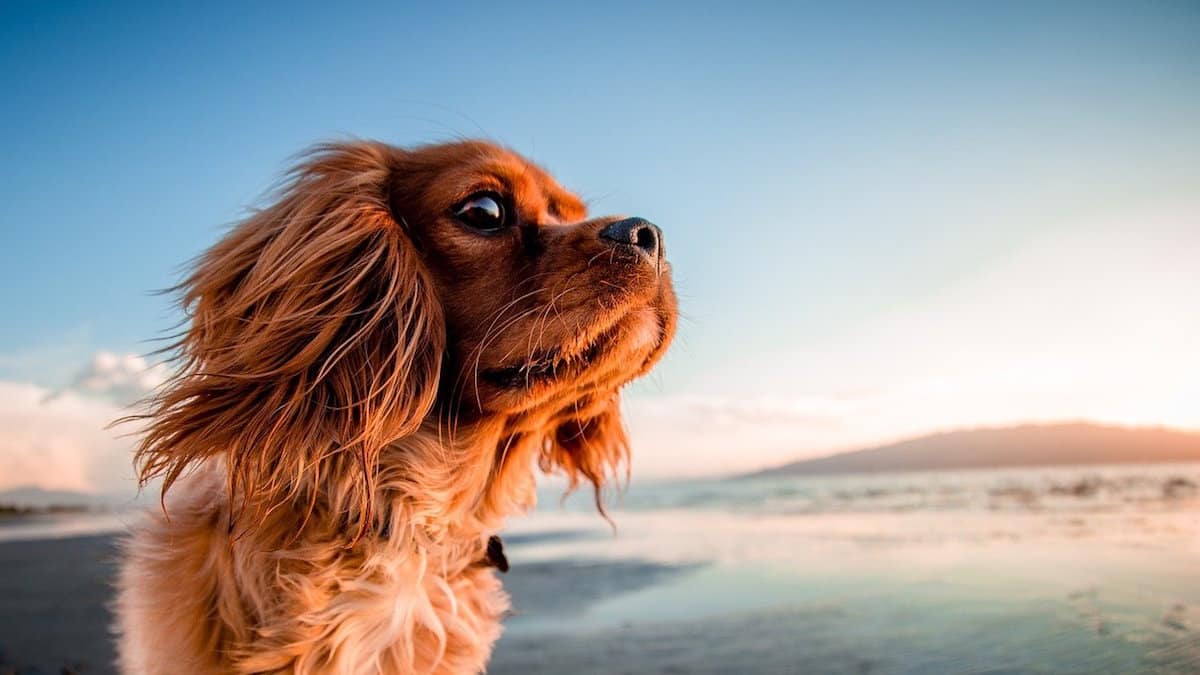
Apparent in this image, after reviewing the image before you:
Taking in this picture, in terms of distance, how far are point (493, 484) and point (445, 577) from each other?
336 millimetres

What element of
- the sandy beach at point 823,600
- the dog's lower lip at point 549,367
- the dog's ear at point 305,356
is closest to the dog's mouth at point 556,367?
the dog's lower lip at point 549,367

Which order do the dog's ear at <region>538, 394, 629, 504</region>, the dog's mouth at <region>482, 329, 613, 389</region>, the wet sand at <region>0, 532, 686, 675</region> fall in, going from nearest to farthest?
the dog's mouth at <region>482, 329, 613, 389</region> → the dog's ear at <region>538, 394, 629, 504</region> → the wet sand at <region>0, 532, 686, 675</region>

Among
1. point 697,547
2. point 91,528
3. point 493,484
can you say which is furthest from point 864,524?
point 91,528

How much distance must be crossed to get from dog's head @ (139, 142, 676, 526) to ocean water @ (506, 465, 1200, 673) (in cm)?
129

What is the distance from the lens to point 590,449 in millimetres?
3303

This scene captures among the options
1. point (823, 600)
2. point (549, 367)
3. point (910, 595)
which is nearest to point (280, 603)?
point (549, 367)

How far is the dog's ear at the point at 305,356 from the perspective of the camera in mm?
2186

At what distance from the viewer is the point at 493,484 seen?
2709mm

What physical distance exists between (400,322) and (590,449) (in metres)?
1.20

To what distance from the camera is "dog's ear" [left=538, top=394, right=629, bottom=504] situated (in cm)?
328

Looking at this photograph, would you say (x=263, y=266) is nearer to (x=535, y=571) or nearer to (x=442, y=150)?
(x=442, y=150)

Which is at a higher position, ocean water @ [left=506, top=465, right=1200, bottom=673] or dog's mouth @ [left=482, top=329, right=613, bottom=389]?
dog's mouth @ [left=482, top=329, right=613, bottom=389]

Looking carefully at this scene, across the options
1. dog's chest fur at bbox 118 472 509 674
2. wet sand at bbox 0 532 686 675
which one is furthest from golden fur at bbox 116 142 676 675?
wet sand at bbox 0 532 686 675

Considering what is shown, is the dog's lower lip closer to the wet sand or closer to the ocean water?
the ocean water
